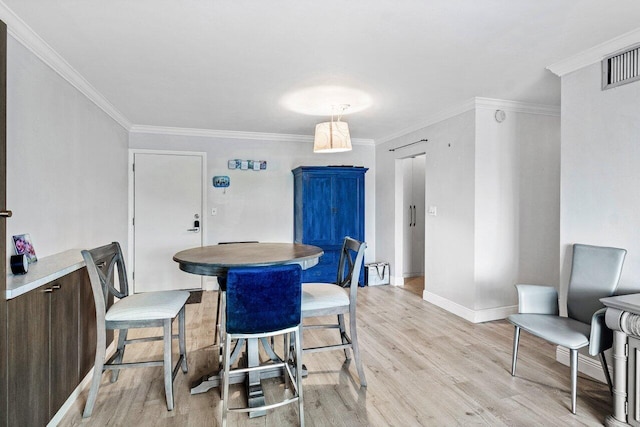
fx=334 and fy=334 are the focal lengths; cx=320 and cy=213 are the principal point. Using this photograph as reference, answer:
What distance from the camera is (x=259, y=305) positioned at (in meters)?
1.83

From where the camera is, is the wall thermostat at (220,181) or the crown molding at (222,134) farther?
the wall thermostat at (220,181)

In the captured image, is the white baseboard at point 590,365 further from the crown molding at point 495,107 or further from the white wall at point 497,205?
the crown molding at point 495,107

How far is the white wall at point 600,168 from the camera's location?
2254mm

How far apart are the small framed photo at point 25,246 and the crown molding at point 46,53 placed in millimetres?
1219

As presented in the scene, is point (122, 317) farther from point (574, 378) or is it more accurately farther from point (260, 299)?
point (574, 378)

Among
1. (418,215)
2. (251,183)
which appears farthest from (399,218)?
(251,183)

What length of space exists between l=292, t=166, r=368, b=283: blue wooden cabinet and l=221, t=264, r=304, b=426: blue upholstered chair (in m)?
3.00

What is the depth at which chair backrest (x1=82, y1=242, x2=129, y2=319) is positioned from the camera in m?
1.98

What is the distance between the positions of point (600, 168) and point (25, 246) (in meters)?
3.90

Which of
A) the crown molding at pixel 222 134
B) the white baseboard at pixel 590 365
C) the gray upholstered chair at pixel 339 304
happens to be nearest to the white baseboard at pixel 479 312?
the white baseboard at pixel 590 365

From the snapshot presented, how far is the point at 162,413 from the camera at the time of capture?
205 centimetres

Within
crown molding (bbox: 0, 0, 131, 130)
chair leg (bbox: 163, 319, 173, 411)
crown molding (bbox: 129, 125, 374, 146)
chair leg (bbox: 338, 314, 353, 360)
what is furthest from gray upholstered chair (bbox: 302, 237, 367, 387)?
crown molding (bbox: 129, 125, 374, 146)

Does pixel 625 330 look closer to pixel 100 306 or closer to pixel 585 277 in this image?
pixel 585 277

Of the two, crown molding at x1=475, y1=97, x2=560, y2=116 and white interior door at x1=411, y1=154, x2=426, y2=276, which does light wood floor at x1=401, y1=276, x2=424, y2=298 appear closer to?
white interior door at x1=411, y1=154, x2=426, y2=276
